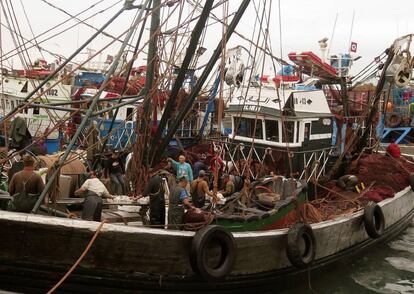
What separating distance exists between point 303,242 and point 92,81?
20.3 meters

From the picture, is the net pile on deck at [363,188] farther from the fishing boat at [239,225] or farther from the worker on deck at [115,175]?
the worker on deck at [115,175]

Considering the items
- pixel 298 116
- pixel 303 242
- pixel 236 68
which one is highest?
pixel 236 68

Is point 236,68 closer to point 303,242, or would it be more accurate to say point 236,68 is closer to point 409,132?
point 303,242

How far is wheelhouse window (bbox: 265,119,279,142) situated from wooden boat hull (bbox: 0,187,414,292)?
14.4 ft

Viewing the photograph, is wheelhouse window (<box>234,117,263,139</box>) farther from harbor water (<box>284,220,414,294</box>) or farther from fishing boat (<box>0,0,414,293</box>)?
harbor water (<box>284,220,414,294</box>)

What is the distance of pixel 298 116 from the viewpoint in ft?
36.9

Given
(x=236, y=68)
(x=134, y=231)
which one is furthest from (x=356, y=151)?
(x=134, y=231)

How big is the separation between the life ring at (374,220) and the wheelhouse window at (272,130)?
2.82m

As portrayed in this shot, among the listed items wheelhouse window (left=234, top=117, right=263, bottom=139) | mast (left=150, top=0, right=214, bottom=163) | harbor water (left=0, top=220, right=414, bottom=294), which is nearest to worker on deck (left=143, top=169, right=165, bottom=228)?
mast (left=150, top=0, right=214, bottom=163)

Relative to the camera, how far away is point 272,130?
11.5 m

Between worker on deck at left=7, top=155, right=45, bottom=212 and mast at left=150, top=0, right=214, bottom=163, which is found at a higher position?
mast at left=150, top=0, right=214, bottom=163

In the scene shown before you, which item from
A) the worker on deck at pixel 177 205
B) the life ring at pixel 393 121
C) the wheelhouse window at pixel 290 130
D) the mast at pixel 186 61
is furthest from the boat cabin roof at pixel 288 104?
the life ring at pixel 393 121

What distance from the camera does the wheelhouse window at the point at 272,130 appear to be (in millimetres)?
11438

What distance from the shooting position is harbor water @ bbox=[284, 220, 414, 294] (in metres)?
8.82
